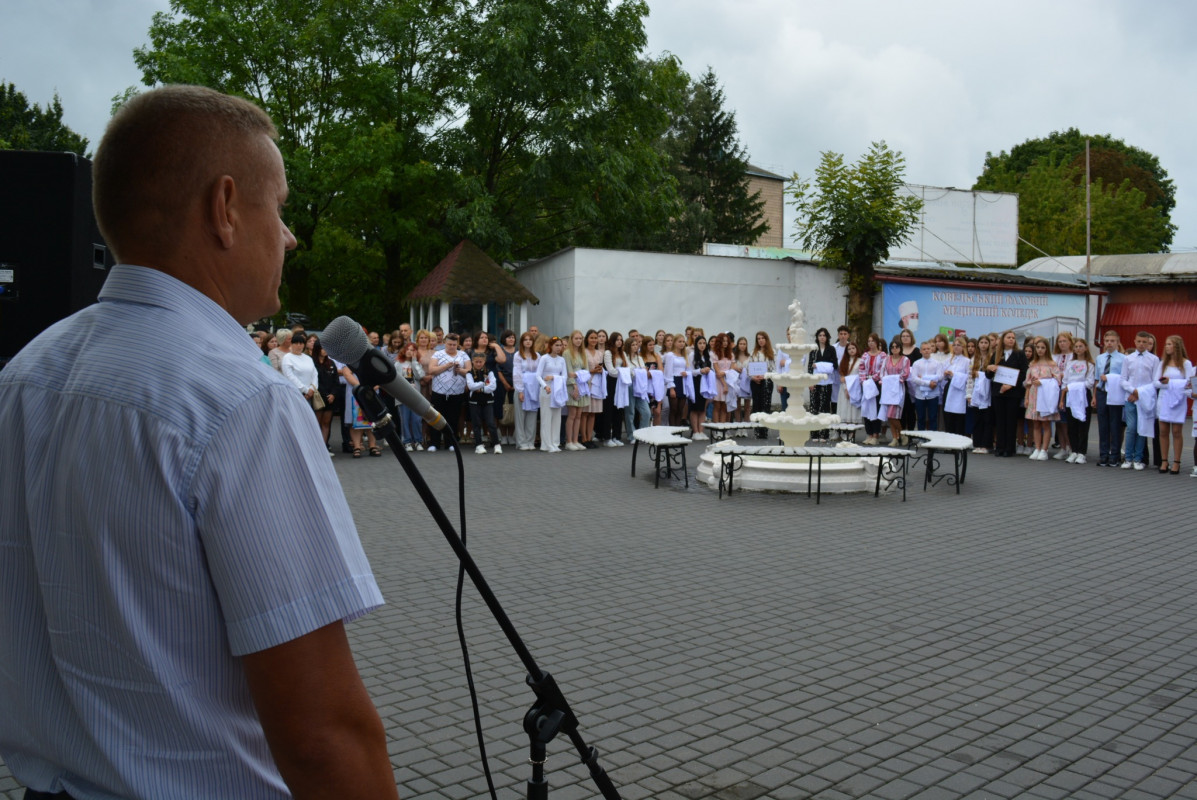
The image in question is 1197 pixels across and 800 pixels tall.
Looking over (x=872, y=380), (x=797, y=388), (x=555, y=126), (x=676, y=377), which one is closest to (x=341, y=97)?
(x=555, y=126)

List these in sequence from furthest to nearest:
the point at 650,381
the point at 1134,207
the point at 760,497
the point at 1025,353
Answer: the point at 1134,207 → the point at 650,381 → the point at 1025,353 → the point at 760,497

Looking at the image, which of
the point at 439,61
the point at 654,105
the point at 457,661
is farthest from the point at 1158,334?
the point at 457,661

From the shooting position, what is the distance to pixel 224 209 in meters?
1.59

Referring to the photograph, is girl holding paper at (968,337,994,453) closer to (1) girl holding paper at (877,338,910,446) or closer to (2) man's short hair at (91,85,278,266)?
(1) girl holding paper at (877,338,910,446)

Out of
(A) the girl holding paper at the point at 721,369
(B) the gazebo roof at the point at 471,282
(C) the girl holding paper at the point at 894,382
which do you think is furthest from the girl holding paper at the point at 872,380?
(B) the gazebo roof at the point at 471,282

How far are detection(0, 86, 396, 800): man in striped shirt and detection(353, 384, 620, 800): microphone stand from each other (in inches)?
28.4

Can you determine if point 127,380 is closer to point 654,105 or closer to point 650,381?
point 650,381

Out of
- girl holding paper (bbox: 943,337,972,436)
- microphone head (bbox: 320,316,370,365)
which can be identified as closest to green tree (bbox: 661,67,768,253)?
girl holding paper (bbox: 943,337,972,436)

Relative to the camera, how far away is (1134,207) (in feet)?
187

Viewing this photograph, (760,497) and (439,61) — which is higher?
(439,61)

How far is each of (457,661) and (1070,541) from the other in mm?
6918

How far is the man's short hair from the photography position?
1578 millimetres

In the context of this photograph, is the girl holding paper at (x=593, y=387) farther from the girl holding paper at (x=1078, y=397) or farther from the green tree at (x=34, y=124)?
the green tree at (x=34, y=124)

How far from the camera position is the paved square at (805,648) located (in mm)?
4527
